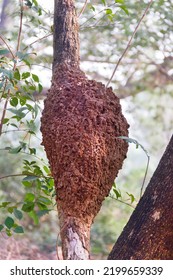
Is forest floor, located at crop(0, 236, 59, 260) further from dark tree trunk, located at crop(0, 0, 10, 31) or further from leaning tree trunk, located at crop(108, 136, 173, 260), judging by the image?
leaning tree trunk, located at crop(108, 136, 173, 260)

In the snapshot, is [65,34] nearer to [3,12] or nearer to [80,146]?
[80,146]

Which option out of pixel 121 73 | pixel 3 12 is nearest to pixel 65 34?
pixel 3 12

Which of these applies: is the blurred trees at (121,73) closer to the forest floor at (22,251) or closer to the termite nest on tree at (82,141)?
the forest floor at (22,251)

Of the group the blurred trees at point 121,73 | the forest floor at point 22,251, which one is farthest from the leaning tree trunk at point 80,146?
the forest floor at point 22,251

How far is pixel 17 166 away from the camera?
18.1 feet

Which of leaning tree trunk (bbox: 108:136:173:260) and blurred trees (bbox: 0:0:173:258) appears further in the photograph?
blurred trees (bbox: 0:0:173:258)

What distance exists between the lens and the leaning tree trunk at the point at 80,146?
1737 mm

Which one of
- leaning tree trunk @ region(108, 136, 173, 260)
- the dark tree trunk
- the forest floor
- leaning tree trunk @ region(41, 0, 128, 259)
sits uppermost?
the dark tree trunk

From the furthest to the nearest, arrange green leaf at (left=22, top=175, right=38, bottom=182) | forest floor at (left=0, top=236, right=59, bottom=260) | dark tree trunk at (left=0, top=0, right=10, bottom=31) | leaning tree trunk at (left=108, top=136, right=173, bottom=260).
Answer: forest floor at (left=0, top=236, right=59, bottom=260), dark tree trunk at (left=0, top=0, right=10, bottom=31), green leaf at (left=22, top=175, right=38, bottom=182), leaning tree trunk at (left=108, top=136, right=173, bottom=260)

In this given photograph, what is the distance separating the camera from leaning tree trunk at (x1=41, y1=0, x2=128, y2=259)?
1737mm

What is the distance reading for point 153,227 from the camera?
5.71 ft

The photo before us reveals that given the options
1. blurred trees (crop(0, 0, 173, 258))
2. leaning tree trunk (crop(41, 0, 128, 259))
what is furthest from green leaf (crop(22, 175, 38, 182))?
blurred trees (crop(0, 0, 173, 258))

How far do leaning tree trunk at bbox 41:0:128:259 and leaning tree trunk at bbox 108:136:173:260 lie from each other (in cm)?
14

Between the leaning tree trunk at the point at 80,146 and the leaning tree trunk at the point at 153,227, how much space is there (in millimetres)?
141
